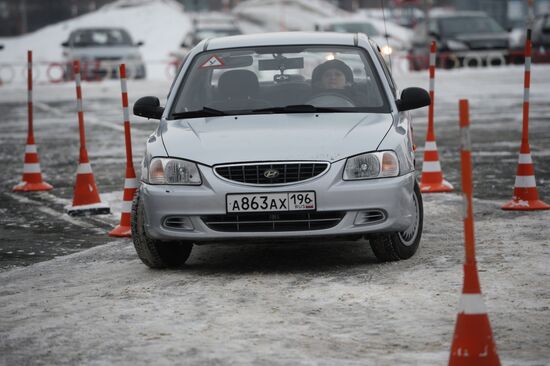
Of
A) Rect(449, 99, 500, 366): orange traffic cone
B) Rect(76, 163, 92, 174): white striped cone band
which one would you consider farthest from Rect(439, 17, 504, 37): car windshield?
Rect(449, 99, 500, 366): orange traffic cone

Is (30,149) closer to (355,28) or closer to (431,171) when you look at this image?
(431,171)

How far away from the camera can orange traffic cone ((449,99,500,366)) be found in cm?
524

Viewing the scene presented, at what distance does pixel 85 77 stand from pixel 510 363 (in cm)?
3340

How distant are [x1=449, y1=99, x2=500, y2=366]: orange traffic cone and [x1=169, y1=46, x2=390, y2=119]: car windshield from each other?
11.1ft

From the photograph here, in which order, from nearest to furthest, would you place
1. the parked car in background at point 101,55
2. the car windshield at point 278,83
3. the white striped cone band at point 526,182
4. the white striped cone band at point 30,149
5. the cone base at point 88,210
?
the car windshield at point 278,83
the white striped cone band at point 526,182
the cone base at point 88,210
the white striped cone band at point 30,149
the parked car in background at point 101,55

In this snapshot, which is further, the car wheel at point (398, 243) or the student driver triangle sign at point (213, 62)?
the student driver triangle sign at point (213, 62)

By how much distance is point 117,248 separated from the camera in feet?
30.9

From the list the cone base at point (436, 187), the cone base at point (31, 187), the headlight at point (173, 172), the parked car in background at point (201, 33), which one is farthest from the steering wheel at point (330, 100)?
the parked car in background at point (201, 33)

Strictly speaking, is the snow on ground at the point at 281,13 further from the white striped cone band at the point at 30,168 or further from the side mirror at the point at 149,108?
the side mirror at the point at 149,108

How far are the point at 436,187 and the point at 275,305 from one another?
17.6 feet

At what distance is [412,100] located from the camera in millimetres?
8820

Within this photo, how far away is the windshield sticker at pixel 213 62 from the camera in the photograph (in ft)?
30.4

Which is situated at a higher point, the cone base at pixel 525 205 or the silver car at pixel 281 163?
the silver car at pixel 281 163

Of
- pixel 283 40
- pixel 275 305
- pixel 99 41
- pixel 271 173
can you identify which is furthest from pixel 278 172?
pixel 99 41
